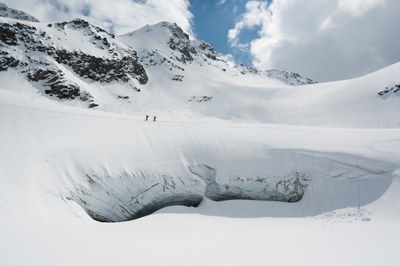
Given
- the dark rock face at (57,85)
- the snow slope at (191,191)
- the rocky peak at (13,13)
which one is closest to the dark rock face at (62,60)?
the dark rock face at (57,85)

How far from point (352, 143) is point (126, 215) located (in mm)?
16734

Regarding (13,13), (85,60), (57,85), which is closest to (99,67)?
(85,60)

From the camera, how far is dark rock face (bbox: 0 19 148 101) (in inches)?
2181

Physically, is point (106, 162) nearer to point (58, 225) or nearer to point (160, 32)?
point (58, 225)

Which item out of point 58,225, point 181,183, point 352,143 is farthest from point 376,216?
point 58,225

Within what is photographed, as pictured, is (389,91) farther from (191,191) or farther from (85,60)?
(85,60)

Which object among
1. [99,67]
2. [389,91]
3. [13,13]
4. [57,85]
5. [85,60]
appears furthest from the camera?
[13,13]

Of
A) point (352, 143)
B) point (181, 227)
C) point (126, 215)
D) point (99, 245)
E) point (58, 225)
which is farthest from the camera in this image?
point (352, 143)

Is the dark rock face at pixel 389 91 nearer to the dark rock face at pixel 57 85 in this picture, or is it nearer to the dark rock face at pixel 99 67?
the dark rock face at pixel 99 67

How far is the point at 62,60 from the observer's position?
62.8 m

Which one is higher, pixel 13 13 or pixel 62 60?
pixel 13 13

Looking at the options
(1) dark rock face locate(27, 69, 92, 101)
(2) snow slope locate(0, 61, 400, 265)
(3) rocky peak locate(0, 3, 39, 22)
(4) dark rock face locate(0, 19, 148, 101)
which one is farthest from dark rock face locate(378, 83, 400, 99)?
(3) rocky peak locate(0, 3, 39, 22)

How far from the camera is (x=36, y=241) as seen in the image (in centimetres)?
887

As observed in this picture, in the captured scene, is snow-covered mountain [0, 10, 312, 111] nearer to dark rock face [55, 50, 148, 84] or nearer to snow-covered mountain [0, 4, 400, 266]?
dark rock face [55, 50, 148, 84]
